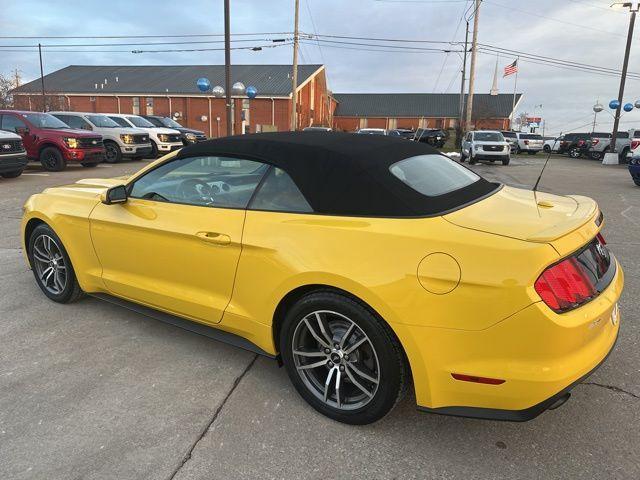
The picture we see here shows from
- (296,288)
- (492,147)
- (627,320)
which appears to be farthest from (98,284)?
(492,147)

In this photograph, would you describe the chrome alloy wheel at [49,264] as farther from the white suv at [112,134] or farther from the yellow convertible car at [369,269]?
the white suv at [112,134]

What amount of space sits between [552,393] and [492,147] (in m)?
22.0

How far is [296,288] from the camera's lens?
2.58 metres

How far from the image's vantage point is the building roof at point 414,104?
229 feet

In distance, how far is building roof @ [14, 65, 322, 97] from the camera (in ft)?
162

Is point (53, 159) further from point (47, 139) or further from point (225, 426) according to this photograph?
point (225, 426)

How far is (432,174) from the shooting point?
3006 millimetres

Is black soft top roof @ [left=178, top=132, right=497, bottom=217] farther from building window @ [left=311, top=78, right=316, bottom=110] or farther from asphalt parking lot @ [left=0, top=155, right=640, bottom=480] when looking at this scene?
building window @ [left=311, top=78, right=316, bottom=110]

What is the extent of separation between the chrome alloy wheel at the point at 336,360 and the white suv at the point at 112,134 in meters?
16.5

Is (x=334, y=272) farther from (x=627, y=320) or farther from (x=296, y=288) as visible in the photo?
(x=627, y=320)

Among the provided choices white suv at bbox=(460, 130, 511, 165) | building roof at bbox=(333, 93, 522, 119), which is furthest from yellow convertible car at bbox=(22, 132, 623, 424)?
building roof at bbox=(333, 93, 522, 119)

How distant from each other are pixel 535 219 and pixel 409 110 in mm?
72648

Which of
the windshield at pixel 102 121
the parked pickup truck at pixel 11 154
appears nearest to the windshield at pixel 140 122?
the windshield at pixel 102 121

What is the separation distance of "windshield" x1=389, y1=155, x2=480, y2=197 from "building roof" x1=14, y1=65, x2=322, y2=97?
151 feet
